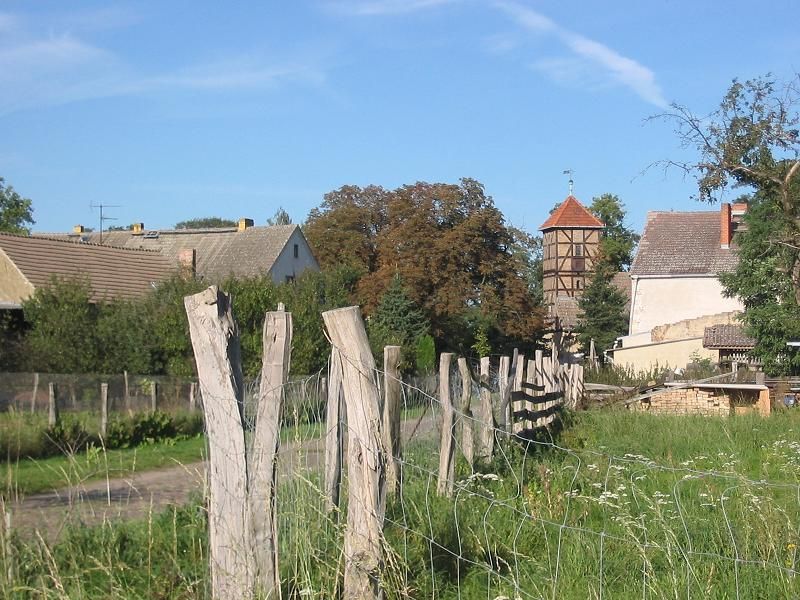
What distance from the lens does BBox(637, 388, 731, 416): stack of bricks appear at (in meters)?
24.7

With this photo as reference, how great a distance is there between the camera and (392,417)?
221 inches

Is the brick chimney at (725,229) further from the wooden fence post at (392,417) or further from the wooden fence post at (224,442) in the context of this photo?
the wooden fence post at (224,442)

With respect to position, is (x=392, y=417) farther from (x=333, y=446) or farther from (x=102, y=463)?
(x=102, y=463)

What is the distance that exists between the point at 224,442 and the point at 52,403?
47.6 ft

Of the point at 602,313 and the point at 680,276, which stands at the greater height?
the point at 680,276

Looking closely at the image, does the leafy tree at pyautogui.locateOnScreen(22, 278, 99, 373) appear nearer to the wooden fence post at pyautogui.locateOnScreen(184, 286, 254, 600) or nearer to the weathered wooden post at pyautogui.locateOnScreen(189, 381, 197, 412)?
the weathered wooden post at pyautogui.locateOnScreen(189, 381, 197, 412)

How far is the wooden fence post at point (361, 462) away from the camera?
4352mm

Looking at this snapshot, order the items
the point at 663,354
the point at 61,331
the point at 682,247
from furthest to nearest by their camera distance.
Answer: the point at 682,247 → the point at 663,354 → the point at 61,331

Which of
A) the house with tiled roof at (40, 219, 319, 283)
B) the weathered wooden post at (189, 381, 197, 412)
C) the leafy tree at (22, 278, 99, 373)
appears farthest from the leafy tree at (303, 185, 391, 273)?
the weathered wooden post at (189, 381, 197, 412)

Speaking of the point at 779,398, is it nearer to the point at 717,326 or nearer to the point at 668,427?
the point at 668,427

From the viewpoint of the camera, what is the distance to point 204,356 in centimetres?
453

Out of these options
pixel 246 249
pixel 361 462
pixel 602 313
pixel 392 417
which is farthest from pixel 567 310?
pixel 361 462

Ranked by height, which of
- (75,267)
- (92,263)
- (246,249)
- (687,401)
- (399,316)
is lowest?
(687,401)

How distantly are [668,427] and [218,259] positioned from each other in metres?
39.6
